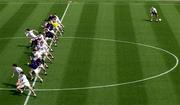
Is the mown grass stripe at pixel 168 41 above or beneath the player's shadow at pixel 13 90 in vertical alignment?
beneath

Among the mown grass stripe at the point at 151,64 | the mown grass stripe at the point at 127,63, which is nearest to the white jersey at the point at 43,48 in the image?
the mown grass stripe at the point at 127,63

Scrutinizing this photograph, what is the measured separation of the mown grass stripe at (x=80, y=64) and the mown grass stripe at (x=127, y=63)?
8.30 ft

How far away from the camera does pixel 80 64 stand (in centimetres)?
4534

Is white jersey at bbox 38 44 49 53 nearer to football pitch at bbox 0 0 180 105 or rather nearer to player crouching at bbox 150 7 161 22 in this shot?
football pitch at bbox 0 0 180 105

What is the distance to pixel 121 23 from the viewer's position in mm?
60469

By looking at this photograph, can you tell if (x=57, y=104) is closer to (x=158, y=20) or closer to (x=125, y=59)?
(x=125, y=59)

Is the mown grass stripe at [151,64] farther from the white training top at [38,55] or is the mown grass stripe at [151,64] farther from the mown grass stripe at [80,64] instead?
the white training top at [38,55]

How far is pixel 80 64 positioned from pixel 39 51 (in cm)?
356

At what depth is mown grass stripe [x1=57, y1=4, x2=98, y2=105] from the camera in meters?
38.1

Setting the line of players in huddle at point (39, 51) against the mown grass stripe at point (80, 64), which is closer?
the mown grass stripe at point (80, 64)

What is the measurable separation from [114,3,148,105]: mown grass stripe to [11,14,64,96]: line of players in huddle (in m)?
5.97

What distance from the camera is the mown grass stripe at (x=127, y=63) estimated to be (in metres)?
37.8

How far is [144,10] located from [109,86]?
29246 millimetres

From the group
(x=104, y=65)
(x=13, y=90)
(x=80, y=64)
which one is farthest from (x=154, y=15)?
(x=13, y=90)
